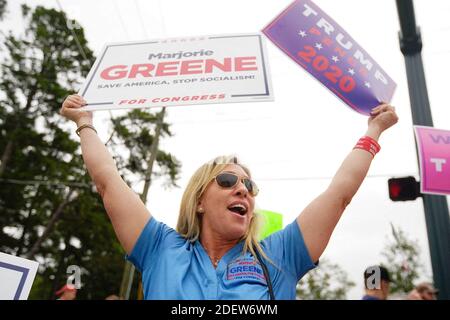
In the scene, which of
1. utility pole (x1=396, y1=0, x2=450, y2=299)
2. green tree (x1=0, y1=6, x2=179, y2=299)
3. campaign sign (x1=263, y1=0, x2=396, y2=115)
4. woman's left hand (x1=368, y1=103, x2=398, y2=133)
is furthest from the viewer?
green tree (x1=0, y1=6, x2=179, y2=299)

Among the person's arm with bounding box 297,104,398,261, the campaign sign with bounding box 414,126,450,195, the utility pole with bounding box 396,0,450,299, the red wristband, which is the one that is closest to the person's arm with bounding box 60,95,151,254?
the person's arm with bounding box 297,104,398,261

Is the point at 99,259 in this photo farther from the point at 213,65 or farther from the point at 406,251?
the point at 213,65

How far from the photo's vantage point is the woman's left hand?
1949 mm

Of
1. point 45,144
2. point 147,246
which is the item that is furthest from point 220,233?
point 45,144

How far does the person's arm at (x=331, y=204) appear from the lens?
151cm

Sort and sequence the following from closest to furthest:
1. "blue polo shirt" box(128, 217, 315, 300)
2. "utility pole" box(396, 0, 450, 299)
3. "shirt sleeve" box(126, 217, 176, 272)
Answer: "blue polo shirt" box(128, 217, 315, 300), "shirt sleeve" box(126, 217, 176, 272), "utility pole" box(396, 0, 450, 299)

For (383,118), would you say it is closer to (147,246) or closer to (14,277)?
(147,246)

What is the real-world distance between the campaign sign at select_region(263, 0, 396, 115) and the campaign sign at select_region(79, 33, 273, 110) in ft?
0.72

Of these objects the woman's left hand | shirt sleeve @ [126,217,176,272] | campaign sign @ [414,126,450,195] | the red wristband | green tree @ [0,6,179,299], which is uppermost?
green tree @ [0,6,179,299]

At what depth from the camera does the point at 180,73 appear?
2.12m

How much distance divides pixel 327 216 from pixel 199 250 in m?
0.56

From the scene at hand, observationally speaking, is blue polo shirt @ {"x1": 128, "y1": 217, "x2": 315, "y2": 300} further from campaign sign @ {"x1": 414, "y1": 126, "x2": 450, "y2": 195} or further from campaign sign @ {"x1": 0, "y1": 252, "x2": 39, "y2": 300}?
campaign sign @ {"x1": 414, "y1": 126, "x2": 450, "y2": 195}

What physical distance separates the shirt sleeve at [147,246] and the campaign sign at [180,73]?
2.19 ft

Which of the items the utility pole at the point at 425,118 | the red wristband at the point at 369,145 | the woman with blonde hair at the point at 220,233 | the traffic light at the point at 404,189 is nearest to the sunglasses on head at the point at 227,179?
the woman with blonde hair at the point at 220,233
